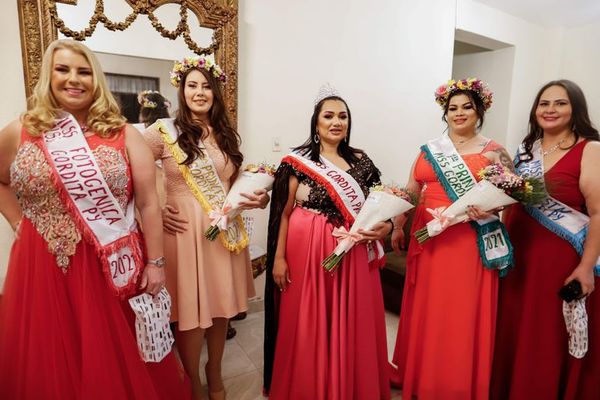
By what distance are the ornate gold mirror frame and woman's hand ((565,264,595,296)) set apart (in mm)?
1940

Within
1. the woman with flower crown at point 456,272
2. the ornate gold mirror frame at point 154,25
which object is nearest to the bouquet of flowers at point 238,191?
the woman with flower crown at point 456,272

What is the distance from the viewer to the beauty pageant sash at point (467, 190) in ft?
5.07

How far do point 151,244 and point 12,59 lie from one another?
1325 mm

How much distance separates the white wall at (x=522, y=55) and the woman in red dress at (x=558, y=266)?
2.54 metres

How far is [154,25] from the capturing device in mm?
2100

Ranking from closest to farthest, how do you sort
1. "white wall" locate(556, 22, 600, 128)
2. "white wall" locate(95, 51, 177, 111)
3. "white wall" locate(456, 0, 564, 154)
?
"white wall" locate(95, 51, 177, 111) → "white wall" locate(456, 0, 564, 154) → "white wall" locate(556, 22, 600, 128)

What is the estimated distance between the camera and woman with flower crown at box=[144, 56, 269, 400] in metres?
1.51

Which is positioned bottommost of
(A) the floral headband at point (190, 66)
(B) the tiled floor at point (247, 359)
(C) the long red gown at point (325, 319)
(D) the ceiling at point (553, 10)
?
(B) the tiled floor at point (247, 359)

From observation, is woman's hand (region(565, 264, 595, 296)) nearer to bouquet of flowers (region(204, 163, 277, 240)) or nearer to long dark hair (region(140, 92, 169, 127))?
bouquet of flowers (region(204, 163, 277, 240))

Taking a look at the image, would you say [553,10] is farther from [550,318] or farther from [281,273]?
[281,273]

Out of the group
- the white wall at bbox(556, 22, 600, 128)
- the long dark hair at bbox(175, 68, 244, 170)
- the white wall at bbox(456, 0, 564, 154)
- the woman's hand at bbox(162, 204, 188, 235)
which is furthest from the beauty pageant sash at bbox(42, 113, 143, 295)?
the white wall at bbox(556, 22, 600, 128)

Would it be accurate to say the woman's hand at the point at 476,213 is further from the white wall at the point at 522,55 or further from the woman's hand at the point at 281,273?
the white wall at the point at 522,55

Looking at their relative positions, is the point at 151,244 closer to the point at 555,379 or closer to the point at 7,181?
the point at 7,181

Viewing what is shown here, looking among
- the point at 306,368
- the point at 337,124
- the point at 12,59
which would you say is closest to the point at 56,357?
the point at 306,368
